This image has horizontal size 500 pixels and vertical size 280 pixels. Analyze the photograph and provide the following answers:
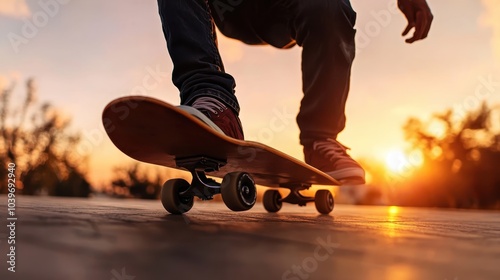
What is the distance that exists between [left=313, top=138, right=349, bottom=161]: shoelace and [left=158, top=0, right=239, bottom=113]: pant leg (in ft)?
2.44

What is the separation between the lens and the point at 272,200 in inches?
104

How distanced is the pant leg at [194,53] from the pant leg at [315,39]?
0.52 metres

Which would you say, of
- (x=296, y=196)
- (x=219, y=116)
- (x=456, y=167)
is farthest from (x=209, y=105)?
(x=456, y=167)

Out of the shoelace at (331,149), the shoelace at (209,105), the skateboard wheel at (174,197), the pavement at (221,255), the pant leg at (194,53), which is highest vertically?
the pant leg at (194,53)

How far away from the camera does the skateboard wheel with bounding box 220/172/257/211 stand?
5.16 ft

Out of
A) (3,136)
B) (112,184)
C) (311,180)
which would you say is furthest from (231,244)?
(112,184)

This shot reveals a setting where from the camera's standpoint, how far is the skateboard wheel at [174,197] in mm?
1708

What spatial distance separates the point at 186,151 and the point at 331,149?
3.31ft

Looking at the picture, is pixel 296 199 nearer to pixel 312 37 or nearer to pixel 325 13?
pixel 312 37

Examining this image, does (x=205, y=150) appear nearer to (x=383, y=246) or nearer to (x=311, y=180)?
(x=383, y=246)

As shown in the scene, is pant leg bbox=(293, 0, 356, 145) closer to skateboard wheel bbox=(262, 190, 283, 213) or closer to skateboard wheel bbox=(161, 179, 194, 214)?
skateboard wheel bbox=(262, 190, 283, 213)

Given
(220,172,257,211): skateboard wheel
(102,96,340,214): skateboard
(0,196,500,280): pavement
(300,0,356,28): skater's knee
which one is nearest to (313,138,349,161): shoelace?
(102,96,340,214): skateboard

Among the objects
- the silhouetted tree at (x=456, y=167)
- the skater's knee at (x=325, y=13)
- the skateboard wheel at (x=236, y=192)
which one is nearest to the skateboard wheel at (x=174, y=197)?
the skateboard wheel at (x=236, y=192)

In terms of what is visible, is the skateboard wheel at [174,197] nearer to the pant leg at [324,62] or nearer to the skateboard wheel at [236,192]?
the skateboard wheel at [236,192]
